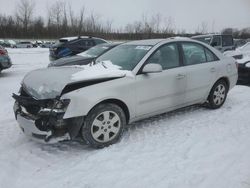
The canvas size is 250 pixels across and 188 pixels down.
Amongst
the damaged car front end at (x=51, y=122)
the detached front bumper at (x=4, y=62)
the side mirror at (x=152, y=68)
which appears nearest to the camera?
the damaged car front end at (x=51, y=122)

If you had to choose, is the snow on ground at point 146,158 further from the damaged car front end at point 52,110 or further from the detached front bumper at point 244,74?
the detached front bumper at point 244,74

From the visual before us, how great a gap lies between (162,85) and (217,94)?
180 cm

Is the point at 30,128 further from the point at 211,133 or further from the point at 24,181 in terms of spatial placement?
the point at 211,133

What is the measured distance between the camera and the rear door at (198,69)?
17.6 ft

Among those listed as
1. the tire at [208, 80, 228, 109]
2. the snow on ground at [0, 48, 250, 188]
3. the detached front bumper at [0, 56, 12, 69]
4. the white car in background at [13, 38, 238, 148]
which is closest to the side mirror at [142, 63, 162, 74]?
the white car in background at [13, 38, 238, 148]

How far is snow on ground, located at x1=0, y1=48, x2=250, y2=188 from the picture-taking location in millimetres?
3338

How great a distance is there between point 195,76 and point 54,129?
2855mm

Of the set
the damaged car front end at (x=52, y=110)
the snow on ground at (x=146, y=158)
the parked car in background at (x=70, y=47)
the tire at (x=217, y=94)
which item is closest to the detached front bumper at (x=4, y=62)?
the parked car in background at (x=70, y=47)

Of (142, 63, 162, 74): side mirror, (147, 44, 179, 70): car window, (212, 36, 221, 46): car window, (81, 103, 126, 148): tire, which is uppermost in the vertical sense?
(212, 36, 221, 46): car window

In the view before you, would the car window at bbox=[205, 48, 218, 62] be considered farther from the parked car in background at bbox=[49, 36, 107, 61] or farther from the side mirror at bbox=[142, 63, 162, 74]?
the parked car in background at bbox=[49, 36, 107, 61]

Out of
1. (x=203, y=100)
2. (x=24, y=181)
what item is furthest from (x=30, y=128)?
(x=203, y=100)

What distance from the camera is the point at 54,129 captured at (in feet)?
12.7

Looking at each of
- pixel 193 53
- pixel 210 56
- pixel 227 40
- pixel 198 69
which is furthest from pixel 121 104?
pixel 227 40

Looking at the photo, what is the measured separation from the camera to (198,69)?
5504 millimetres
